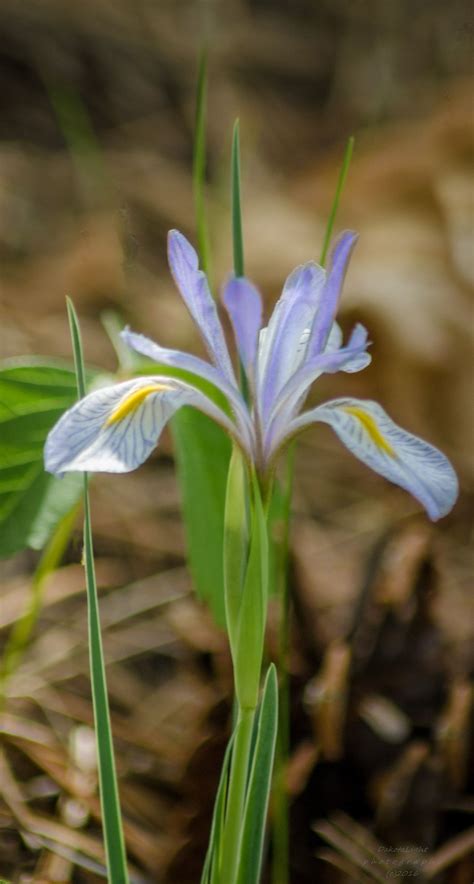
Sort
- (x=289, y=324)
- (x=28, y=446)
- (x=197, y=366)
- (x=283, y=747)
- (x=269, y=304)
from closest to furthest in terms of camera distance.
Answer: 1. (x=197, y=366)
2. (x=289, y=324)
3. (x=28, y=446)
4. (x=283, y=747)
5. (x=269, y=304)

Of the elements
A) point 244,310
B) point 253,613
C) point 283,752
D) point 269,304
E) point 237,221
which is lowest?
point 283,752

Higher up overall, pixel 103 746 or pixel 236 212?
pixel 236 212

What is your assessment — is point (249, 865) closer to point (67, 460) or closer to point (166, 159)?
point (67, 460)

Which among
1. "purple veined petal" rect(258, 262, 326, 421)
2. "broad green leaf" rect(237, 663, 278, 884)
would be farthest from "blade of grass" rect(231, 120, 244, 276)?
"broad green leaf" rect(237, 663, 278, 884)

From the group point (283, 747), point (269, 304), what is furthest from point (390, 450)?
point (269, 304)

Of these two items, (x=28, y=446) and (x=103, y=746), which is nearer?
(x=103, y=746)

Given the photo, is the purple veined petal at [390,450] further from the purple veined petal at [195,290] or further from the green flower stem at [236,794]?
the green flower stem at [236,794]

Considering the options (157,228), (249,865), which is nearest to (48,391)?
(249,865)

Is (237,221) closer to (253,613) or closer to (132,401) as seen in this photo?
(132,401)
